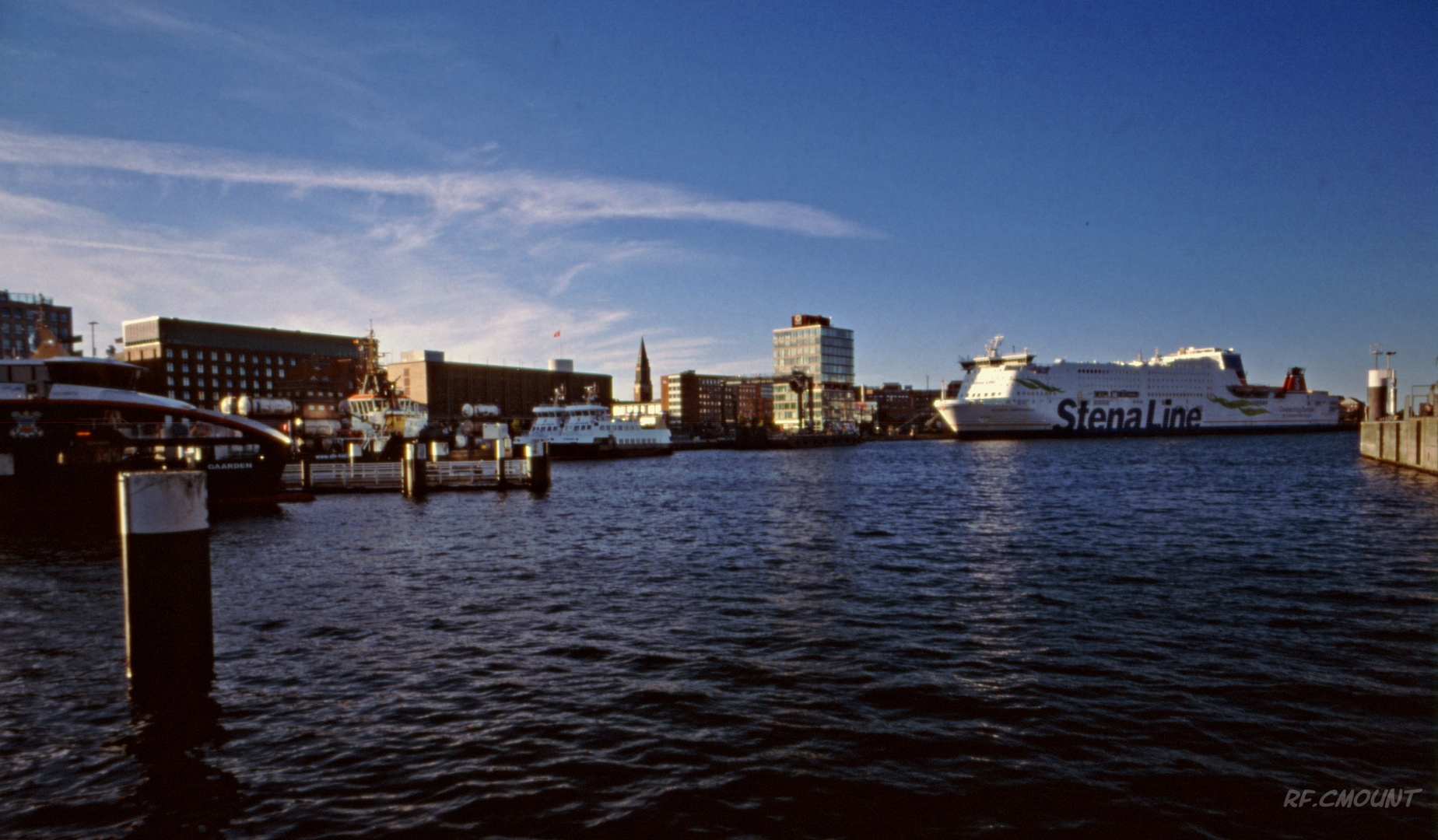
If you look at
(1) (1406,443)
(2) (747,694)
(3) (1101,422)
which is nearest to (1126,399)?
(3) (1101,422)

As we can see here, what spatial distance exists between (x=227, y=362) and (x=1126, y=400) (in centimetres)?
18597

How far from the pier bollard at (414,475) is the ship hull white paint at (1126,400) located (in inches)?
4651

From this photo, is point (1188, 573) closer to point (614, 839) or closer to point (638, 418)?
point (614, 839)

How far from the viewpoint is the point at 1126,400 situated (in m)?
147

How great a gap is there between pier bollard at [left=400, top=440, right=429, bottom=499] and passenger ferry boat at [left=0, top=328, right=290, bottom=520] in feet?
29.4

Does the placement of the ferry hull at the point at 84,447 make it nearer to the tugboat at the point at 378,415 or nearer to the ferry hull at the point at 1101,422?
the tugboat at the point at 378,415

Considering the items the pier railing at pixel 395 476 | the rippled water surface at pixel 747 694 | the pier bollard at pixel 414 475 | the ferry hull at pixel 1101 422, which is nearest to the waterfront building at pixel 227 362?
the pier railing at pixel 395 476

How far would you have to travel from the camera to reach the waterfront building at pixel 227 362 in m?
142

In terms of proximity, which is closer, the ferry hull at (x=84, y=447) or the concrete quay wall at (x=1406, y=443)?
the ferry hull at (x=84, y=447)

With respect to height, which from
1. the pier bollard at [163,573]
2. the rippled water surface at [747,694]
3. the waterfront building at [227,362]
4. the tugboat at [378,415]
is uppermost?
the waterfront building at [227,362]

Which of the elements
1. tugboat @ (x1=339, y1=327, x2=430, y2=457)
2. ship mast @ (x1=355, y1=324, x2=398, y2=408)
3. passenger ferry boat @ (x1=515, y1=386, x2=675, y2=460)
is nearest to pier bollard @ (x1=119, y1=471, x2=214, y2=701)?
tugboat @ (x1=339, y1=327, x2=430, y2=457)

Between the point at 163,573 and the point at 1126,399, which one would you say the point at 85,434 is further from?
the point at 1126,399

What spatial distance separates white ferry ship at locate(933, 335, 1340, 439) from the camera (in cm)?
14000

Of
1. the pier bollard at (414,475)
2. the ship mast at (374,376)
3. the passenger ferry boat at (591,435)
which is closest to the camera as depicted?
the pier bollard at (414,475)
